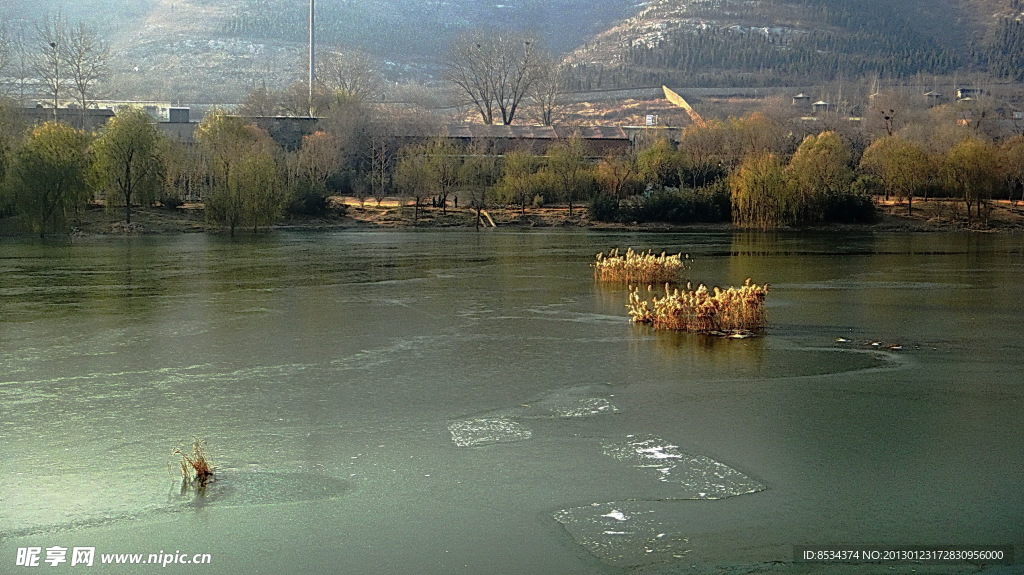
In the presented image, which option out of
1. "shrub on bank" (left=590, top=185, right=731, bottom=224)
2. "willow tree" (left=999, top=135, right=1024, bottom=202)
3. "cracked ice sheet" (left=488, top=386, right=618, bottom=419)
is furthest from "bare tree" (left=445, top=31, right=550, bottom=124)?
"cracked ice sheet" (left=488, top=386, right=618, bottom=419)

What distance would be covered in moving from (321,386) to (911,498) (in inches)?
298

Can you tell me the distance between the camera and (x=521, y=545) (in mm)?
8883

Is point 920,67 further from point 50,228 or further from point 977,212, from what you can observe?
point 50,228

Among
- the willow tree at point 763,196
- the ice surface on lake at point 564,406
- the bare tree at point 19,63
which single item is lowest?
the ice surface on lake at point 564,406

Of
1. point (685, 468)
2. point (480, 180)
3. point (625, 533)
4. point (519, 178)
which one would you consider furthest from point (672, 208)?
point (625, 533)

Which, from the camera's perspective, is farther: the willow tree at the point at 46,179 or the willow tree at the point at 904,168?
the willow tree at the point at 904,168

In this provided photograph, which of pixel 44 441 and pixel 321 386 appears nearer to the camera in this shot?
pixel 44 441

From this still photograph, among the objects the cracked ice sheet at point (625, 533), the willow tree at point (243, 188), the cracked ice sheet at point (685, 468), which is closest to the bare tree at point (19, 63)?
the willow tree at point (243, 188)

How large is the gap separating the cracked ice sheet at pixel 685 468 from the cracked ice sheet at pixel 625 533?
2.11ft

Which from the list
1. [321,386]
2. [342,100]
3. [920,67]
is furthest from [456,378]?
[920,67]

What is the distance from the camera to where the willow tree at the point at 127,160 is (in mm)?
48188

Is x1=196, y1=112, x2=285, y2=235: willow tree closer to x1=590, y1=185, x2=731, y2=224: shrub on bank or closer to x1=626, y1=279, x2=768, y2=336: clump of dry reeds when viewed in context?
x1=590, y1=185, x2=731, y2=224: shrub on bank

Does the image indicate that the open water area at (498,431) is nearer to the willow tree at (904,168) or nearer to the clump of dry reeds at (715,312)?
the clump of dry reeds at (715,312)

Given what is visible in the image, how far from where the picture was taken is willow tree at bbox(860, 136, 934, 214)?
188ft
